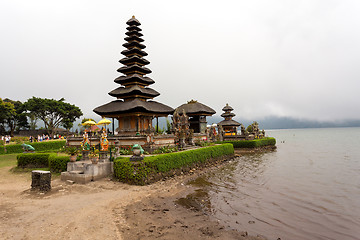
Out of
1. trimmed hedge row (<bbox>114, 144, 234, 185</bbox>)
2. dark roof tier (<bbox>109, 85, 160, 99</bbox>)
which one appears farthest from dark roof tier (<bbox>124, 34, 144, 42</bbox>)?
trimmed hedge row (<bbox>114, 144, 234, 185</bbox>)

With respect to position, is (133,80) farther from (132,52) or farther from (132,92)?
(132,52)

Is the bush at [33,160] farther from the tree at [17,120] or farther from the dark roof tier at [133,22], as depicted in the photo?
the tree at [17,120]

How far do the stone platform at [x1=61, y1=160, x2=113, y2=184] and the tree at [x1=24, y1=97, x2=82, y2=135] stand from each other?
42.9 metres

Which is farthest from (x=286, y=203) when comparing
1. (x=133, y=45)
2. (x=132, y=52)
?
(x=133, y=45)

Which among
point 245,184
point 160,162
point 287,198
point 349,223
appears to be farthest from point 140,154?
point 349,223

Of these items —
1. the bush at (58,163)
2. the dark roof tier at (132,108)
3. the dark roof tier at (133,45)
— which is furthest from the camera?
the dark roof tier at (133,45)

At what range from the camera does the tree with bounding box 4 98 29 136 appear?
4981cm

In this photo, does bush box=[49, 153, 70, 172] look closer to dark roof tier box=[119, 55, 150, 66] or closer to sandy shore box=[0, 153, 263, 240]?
sandy shore box=[0, 153, 263, 240]

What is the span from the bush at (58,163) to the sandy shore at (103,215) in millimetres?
3292

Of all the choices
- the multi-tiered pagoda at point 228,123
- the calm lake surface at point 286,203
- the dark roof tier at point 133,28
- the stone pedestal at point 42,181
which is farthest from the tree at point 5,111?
the calm lake surface at point 286,203

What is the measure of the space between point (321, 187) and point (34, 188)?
17.6 metres

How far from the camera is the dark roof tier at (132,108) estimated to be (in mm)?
22994

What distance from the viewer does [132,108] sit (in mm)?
22469

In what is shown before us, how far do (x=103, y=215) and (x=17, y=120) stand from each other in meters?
59.2
